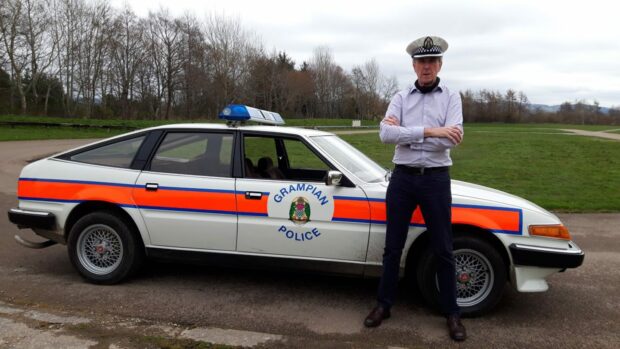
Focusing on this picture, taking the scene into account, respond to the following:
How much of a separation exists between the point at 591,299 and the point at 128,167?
4.55 m

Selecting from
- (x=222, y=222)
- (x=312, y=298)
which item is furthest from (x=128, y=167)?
(x=312, y=298)

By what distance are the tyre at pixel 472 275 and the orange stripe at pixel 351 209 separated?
23.4 inches

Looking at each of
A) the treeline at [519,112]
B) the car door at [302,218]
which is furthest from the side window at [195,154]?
the treeline at [519,112]

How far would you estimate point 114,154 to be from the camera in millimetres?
4652

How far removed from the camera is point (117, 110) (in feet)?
171

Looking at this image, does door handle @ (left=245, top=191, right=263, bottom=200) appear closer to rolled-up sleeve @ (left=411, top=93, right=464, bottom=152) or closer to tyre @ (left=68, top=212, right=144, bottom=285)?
tyre @ (left=68, top=212, right=144, bottom=285)

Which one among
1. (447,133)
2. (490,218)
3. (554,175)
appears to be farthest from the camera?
(554,175)

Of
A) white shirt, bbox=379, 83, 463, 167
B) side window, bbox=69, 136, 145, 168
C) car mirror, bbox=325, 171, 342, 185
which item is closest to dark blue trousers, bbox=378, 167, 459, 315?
white shirt, bbox=379, 83, 463, 167

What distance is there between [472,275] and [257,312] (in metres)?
1.83

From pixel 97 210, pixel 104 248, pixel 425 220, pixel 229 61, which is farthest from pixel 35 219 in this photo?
pixel 229 61

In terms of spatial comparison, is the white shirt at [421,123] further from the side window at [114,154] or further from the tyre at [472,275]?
the side window at [114,154]

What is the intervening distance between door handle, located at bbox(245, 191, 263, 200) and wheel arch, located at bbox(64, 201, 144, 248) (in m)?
1.18

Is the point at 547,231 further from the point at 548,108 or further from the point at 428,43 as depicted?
the point at 548,108

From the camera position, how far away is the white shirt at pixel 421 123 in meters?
3.48
